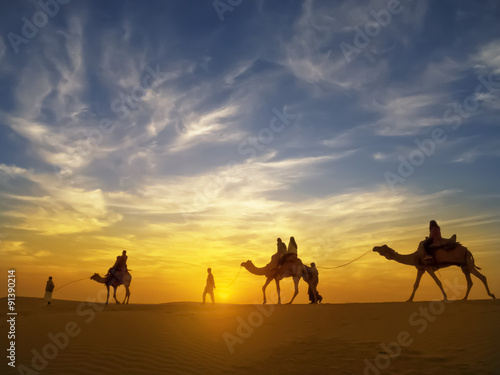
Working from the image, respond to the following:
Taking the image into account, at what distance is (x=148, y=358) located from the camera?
10.0 meters

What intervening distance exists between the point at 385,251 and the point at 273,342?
9.07m

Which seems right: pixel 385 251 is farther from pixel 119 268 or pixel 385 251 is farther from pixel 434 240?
pixel 119 268

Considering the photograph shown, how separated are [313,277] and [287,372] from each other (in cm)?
1357

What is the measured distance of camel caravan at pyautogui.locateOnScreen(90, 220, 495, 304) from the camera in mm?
16859

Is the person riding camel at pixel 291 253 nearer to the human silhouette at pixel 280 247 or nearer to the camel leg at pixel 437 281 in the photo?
the human silhouette at pixel 280 247

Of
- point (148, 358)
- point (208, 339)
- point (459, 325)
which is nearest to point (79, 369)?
point (148, 358)

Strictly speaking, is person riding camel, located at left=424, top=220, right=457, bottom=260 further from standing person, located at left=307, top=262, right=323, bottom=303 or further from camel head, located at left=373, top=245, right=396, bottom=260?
standing person, located at left=307, top=262, right=323, bottom=303

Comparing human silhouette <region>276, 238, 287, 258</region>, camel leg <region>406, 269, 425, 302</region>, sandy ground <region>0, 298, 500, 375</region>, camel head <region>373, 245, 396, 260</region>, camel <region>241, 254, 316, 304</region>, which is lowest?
sandy ground <region>0, 298, 500, 375</region>

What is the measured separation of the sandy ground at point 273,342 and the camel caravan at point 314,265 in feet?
9.00

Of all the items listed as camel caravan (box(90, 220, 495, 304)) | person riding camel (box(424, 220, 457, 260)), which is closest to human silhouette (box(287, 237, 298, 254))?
camel caravan (box(90, 220, 495, 304))

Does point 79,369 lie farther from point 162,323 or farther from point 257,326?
point 257,326

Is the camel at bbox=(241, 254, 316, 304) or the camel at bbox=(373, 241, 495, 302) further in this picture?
the camel at bbox=(241, 254, 316, 304)

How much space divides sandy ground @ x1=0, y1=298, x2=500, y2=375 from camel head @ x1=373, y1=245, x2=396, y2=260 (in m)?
3.43

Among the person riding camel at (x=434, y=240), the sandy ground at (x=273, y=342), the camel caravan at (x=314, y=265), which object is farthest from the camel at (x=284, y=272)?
the person riding camel at (x=434, y=240)
